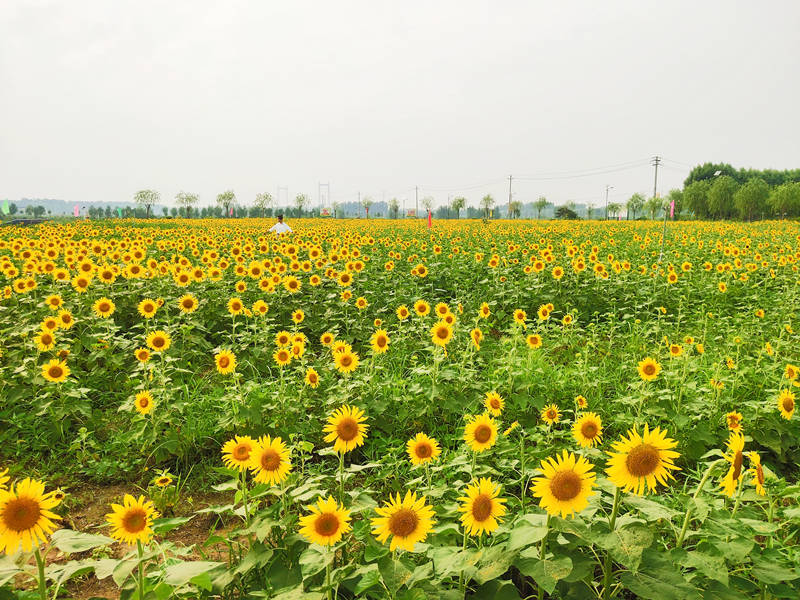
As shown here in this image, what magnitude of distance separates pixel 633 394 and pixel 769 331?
3660mm

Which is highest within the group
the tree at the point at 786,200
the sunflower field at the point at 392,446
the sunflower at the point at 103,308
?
the tree at the point at 786,200

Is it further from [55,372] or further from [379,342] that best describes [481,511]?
[55,372]

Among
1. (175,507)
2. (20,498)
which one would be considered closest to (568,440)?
(175,507)

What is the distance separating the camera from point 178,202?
81.4m

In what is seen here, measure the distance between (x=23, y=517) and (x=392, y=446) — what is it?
2.70 metres

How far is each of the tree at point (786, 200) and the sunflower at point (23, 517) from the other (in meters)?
74.6

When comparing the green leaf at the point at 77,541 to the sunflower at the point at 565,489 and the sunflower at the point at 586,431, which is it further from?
the sunflower at the point at 586,431

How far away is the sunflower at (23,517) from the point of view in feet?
4.80

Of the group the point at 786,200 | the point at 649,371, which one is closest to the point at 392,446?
the point at 649,371

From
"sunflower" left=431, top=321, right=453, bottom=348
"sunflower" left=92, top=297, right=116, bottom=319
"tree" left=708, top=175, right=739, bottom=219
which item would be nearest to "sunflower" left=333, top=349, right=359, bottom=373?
"sunflower" left=431, top=321, right=453, bottom=348

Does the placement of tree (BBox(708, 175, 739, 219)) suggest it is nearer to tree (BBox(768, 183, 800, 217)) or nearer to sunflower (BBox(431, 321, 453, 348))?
tree (BBox(768, 183, 800, 217))

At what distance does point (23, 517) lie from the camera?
1.48 metres

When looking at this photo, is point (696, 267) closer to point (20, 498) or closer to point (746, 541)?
point (746, 541)

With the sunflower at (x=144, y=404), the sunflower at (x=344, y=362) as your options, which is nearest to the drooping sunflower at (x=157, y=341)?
the sunflower at (x=144, y=404)
